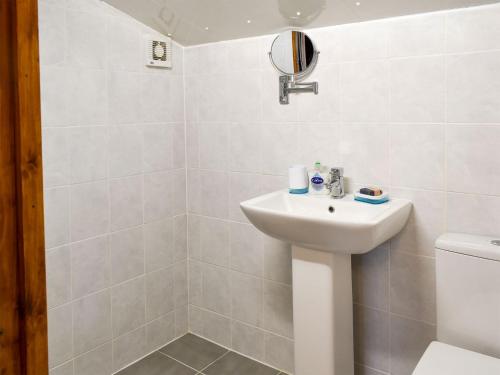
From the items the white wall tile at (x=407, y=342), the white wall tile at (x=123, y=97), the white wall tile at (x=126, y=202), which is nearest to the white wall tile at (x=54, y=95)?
the white wall tile at (x=123, y=97)

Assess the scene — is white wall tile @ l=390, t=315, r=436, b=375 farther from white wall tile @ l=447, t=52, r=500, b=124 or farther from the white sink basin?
white wall tile @ l=447, t=52, r=500, b=124

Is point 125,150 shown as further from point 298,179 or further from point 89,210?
point 298,179

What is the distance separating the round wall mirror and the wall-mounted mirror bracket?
0.03 m

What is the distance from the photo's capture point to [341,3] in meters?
1.75

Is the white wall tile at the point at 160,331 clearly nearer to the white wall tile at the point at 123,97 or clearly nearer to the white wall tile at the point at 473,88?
the white wall tile at the point at 123,97

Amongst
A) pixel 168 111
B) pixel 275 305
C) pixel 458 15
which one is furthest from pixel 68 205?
pixel 458 15

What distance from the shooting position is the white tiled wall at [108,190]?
6.39 feet

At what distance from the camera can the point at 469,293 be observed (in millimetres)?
1521

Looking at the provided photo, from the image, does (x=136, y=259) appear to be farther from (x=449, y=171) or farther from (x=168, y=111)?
(x=449, y=171)

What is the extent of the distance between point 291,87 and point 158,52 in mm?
748

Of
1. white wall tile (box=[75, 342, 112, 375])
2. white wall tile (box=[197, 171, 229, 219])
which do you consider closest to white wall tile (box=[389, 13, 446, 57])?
white wall tile (box=[197, 171, 229, 219])

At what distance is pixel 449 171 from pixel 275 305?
107 cm

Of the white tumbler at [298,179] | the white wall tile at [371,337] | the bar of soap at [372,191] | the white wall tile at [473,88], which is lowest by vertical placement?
the white wall tile at [371,337]

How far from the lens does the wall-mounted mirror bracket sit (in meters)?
2.01
